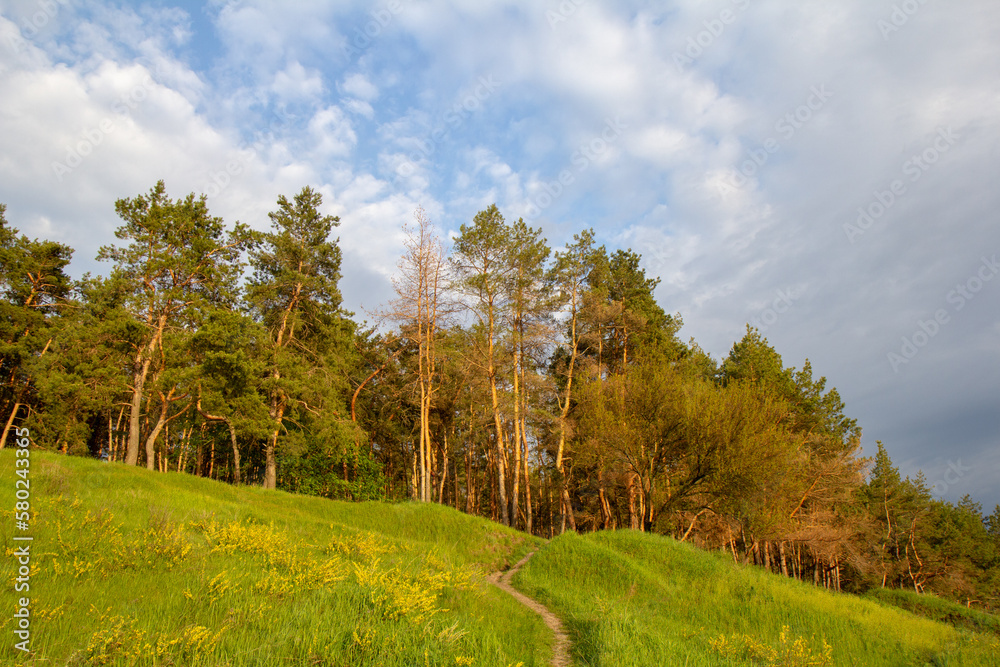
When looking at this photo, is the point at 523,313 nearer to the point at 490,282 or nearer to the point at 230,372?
the point at 490,282

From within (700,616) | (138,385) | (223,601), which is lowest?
(700,616)

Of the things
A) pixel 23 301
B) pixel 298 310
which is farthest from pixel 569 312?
pixel 23 301

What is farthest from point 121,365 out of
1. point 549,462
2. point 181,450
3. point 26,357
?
point 549,462

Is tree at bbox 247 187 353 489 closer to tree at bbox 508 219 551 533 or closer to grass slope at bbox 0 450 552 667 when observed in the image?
tree at bbox 508 219 551 533

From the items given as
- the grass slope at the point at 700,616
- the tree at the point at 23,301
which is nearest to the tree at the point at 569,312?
the grass slope at the point at 700,616

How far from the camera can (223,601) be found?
5.31 meters

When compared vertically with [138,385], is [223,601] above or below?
below

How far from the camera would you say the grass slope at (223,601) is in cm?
423

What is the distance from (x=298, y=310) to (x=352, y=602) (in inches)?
1125

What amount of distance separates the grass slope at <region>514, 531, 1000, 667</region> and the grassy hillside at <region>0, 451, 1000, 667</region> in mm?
50

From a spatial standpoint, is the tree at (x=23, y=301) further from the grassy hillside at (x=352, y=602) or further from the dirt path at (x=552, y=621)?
the dirt path at (x=552, y=621)

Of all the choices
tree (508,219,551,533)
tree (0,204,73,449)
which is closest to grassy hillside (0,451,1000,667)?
tree (508,219,551,533)

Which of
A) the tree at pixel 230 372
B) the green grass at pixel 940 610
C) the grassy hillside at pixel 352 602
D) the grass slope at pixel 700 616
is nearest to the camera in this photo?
the grassy hillside at pixel 352 602

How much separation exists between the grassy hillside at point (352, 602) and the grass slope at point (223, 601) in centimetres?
2
